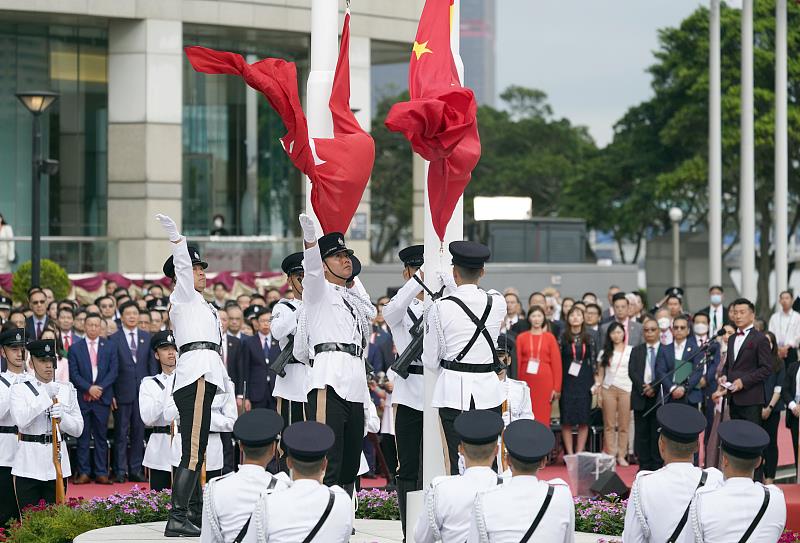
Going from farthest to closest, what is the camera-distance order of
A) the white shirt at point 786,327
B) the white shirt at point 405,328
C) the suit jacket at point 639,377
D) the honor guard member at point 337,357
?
1. the white shirt at point 786,327
2. the suit jacket at point 639,377
3. the white shirt at point 405,328
4. the honor guard member at point 337,357

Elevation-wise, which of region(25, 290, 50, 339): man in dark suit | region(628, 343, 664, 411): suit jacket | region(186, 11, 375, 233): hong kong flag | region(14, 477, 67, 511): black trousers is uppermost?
region(186, 11, 375, 233): hong kong flag

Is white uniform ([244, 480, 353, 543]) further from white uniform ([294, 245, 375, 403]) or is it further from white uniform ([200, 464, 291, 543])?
white uniform ([294, 245, 375, 403])

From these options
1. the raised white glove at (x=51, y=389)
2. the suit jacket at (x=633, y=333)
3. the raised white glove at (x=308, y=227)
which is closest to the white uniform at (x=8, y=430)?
the raised white glove at (x=51, y=389)

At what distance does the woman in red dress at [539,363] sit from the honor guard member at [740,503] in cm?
1006

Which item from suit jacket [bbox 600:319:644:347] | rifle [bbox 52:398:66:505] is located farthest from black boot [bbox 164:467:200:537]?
suit jacket [bbox 600:319:644:347]

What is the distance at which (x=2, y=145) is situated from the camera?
28594 millimetres

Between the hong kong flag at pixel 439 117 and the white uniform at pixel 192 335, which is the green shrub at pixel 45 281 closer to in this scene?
the white uniform at pixel 192 335

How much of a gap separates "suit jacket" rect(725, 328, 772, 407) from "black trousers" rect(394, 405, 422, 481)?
556 centimetres

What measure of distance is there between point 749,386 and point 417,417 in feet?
18.4

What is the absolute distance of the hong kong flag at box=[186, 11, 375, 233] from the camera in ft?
37.7

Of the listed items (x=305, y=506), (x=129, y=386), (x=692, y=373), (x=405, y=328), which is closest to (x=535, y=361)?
(x=692, y=373)

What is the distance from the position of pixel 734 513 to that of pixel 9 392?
625cm

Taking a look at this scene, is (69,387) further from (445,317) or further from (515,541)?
(515,541)

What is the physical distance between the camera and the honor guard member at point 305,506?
22.3ft
